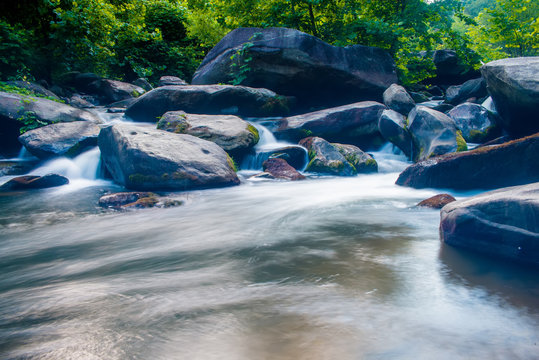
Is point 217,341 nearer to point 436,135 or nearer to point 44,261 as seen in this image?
point 44,261

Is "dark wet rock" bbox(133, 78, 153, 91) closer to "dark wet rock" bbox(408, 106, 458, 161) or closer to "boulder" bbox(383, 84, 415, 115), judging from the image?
"boulder" bbox(383, 84, 415, 115)

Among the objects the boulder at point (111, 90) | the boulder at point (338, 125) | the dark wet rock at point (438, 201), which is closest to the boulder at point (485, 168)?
the dark wet rock at point (438, 201)

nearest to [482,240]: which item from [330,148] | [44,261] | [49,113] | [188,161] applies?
[44,261]

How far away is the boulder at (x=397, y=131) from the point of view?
28.7 feet

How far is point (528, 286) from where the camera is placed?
2.37 meters

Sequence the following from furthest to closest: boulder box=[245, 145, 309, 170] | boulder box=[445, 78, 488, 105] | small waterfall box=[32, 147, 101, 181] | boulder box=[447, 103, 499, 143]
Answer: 1. boulder box=[445, 78, 488, 105]
2. boulder box=[245, 145, 309, 170]
3. boulder box=[447, 103, 499, 143]
4. small waterfall box=[32, 147, 101, 181]

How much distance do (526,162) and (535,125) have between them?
2.22 m

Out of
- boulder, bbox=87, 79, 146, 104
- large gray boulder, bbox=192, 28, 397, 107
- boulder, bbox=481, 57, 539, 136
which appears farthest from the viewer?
boulder, bbox=87, 79, 146, 104

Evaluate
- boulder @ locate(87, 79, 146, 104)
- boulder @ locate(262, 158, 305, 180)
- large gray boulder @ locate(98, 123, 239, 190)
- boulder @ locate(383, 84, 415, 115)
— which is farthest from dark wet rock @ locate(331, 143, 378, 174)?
boulder @ locate(87, 79, 146, 104)

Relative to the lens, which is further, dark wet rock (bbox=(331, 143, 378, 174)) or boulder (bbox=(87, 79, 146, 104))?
boulder (bbox=(87, 79, 146, 104))

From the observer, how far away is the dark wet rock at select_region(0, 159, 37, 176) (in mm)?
8016

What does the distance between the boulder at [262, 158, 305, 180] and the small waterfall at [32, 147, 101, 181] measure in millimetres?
3908

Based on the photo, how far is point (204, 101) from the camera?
34.9 ft

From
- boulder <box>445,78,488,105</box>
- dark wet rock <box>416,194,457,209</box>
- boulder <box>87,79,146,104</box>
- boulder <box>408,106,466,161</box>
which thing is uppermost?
boulder <box>87,79,146,104</box>
